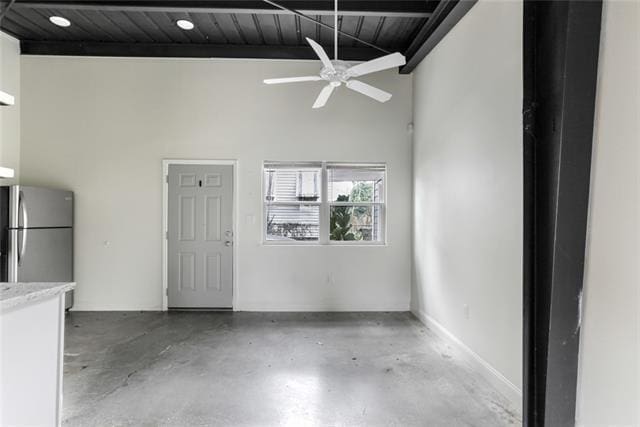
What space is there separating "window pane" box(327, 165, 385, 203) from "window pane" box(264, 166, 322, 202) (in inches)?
8.9

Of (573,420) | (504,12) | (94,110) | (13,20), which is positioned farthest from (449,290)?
(13,20)

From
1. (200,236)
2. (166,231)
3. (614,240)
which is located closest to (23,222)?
(166,231)

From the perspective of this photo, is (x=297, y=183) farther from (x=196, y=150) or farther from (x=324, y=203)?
(x=196, y=150)

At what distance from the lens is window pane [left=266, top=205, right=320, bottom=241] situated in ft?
15.0

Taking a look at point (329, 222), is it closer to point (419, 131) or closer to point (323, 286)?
point (323, 286)

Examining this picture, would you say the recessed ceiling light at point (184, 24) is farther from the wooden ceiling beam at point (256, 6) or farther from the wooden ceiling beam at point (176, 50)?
the wooden ceiling beam at point (176, 50)

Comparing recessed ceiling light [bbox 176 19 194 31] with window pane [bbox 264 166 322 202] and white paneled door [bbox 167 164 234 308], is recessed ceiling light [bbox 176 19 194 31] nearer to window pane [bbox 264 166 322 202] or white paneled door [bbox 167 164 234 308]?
white paneled door [bbox 167 164 234 308]

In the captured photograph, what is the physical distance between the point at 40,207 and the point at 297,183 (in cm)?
311

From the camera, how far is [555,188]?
1.54 metres

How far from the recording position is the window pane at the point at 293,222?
4582 millimetres

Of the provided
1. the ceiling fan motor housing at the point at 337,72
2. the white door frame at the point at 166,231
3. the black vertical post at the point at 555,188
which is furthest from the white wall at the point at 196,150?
the black vertical post at the point at 555,188

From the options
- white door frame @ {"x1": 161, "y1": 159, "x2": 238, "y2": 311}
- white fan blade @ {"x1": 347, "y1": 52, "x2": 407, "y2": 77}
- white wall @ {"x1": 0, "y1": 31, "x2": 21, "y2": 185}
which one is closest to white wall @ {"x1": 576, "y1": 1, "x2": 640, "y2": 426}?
white fan blade @ {"x1": 347, "y1": 52, "x2": 407, "y2": 77}

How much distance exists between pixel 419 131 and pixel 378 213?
123 cm

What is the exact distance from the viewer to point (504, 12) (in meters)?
2.44
